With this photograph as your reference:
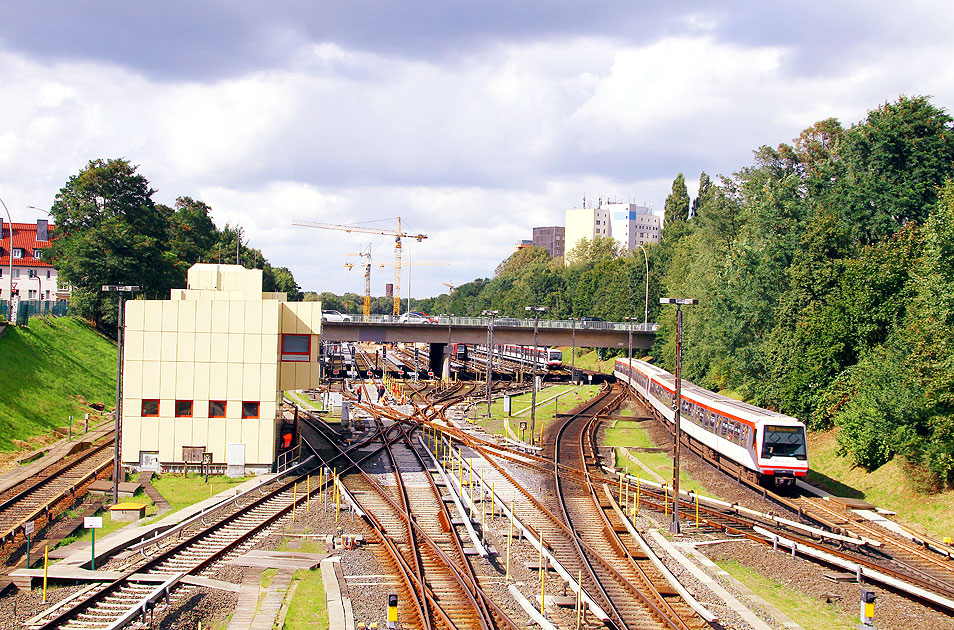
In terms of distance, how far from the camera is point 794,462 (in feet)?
104

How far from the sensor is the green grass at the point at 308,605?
55.7ft

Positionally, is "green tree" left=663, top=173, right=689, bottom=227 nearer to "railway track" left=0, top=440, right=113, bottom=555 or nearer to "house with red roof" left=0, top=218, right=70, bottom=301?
"house with red roof" left=0, top=218, right=70, bottom=301

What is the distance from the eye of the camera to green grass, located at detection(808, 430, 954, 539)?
28812 millimetres

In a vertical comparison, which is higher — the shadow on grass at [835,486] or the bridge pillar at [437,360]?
the bridge pillar at [437,360]

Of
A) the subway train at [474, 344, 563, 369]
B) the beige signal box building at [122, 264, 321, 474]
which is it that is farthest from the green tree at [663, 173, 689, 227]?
the beige signal box building at [122, 264, 321, 474]

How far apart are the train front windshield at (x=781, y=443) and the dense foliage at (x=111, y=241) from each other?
195 ft

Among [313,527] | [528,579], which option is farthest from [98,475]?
[528,579]

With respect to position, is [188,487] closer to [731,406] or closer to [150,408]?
[150,408]

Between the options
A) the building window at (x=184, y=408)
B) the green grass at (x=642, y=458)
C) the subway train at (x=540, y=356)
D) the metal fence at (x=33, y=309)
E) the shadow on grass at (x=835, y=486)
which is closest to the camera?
the shadow on grass at (x=835, y=486)

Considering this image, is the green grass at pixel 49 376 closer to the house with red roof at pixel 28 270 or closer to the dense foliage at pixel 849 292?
the house with red roof at pixel 28 270

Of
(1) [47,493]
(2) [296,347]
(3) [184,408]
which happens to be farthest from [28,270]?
(1) [47,493]

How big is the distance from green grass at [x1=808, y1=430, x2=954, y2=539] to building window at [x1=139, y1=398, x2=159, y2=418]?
30369mm

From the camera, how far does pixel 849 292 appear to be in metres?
43.0

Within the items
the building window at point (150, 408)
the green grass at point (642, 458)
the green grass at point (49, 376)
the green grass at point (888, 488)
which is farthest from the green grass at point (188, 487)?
the green grass at point (888, 488)
